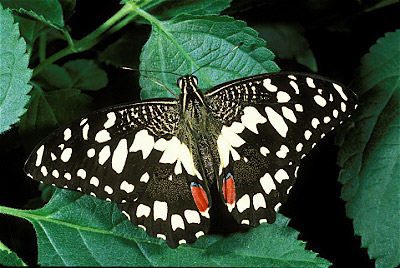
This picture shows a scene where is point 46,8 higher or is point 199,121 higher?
point 46,8

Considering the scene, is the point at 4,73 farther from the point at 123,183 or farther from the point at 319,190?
the point at 319,190

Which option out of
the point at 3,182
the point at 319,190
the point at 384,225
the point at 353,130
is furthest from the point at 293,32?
the point at 3,182

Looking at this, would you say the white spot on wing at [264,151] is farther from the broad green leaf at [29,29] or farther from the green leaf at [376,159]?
the broad green leaf at [29,29]

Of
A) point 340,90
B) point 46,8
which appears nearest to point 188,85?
point 340,90

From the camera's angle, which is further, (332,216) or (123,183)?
(332,216)

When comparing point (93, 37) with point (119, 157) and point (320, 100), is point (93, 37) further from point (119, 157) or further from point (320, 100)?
point (320, 100)
